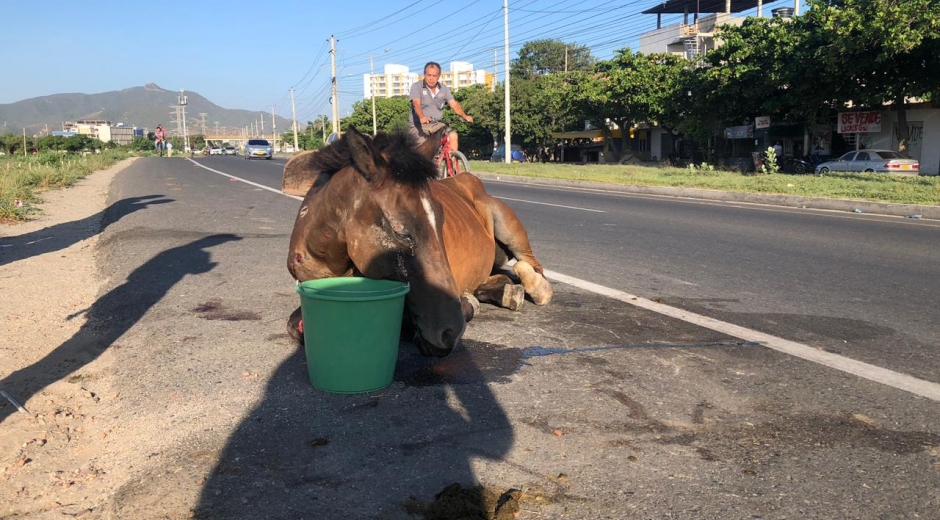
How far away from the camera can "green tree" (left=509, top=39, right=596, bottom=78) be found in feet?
312

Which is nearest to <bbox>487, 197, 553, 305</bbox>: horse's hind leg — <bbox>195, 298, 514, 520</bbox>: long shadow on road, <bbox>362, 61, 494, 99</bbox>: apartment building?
<bbox>195, 298, 514, 520</bbox>: long shadow on road

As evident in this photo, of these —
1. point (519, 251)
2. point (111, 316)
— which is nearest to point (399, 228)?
point (519, 251)

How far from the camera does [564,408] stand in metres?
3.69

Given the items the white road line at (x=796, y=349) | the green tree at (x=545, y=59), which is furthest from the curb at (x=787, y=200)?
the green tree at (x=545, y=59)

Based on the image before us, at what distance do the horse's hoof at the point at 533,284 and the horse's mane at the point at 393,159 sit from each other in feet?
6.36

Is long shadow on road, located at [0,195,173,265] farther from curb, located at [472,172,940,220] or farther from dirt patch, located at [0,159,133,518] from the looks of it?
curb, located at [472,172,940,220]

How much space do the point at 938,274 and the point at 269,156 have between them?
2298 inches

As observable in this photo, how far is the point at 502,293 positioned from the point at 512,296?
90 mm

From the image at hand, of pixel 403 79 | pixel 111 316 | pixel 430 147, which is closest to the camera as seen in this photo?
pixel 430 147

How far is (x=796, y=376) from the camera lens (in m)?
Result: 4.21

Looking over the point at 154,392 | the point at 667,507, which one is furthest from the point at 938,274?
the point at 154,392

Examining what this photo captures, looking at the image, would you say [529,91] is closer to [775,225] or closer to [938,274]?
[775,225]

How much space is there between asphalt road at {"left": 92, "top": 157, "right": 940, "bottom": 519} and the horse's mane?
3.74ft

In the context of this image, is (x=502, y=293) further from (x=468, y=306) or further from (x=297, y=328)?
(x=297, y=328)
